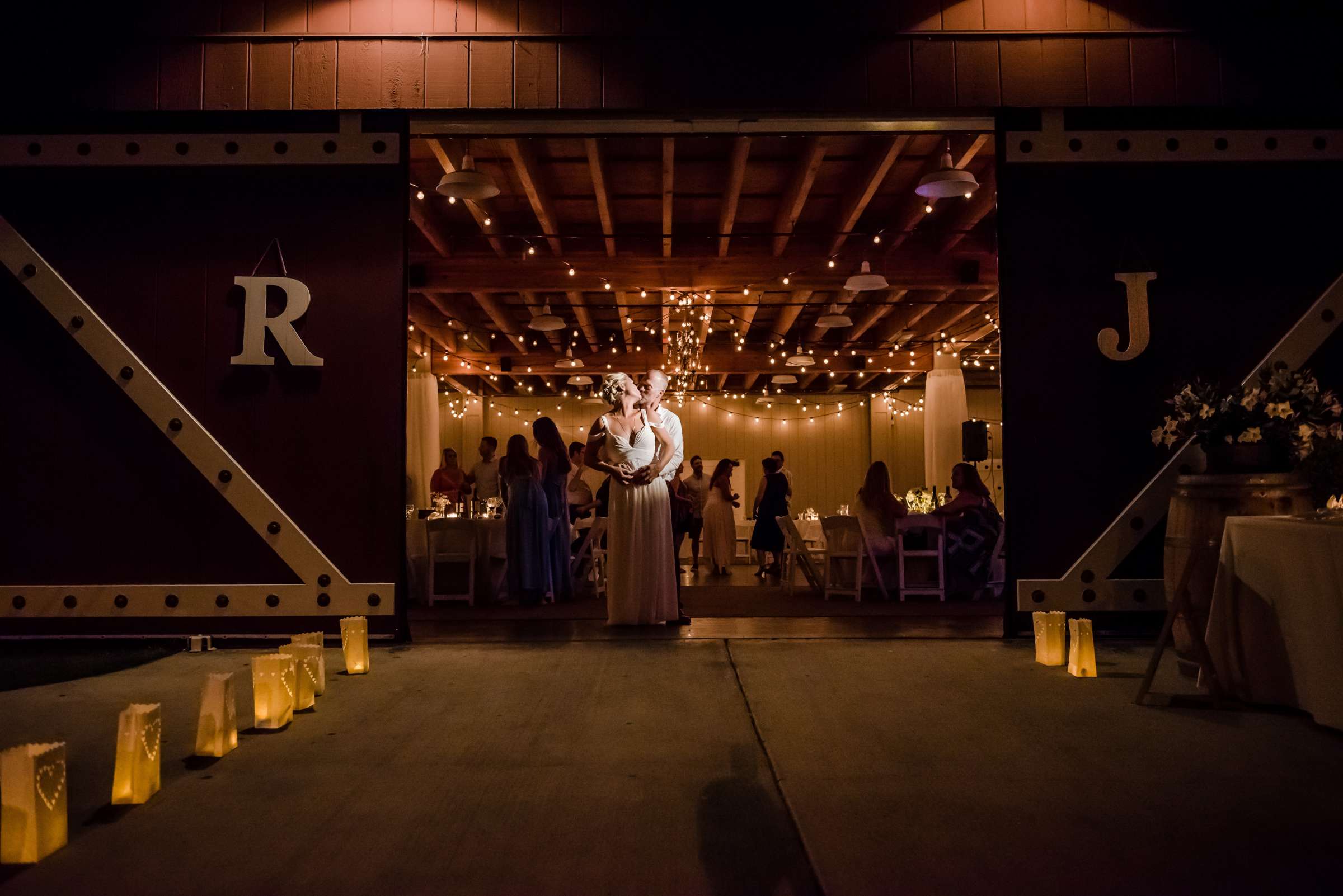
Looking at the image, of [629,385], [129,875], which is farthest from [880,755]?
[629,385]

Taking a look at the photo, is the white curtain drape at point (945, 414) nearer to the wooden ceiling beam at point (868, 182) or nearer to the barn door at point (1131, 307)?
the wooden ceiling beam at point (868, 182)

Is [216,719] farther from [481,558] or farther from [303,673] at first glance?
[481,558]

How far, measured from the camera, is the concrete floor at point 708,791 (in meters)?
1.81

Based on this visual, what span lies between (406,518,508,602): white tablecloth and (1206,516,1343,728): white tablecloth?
5317 mm

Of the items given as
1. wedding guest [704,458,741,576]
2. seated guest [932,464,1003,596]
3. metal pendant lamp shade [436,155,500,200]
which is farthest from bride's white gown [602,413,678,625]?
wedding guest [704,458,741,576]

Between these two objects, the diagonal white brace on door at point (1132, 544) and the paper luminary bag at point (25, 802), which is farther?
the diagonal white brace on door at point (1132, 544)

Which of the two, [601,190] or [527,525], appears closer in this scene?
[527,525]

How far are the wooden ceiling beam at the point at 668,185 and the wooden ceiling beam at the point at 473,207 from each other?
4.71 feet

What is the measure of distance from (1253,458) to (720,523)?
8007 mm

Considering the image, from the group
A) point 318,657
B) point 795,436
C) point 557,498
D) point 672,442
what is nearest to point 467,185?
point 672,442

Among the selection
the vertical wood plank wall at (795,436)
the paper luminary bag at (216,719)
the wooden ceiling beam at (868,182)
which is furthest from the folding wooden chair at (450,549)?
the vertical wood plank wall at (795,436)

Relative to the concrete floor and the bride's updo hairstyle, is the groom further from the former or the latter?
the concrete floor

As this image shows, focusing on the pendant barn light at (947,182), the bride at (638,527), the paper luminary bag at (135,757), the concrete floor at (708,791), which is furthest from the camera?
the pendant barn light at (947,182)

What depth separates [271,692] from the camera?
2922 millimetres
